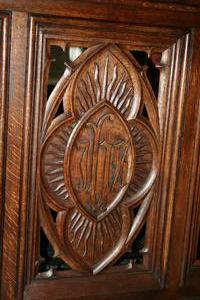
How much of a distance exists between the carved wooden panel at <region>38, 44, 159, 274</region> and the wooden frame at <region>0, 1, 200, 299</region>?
0.09ft

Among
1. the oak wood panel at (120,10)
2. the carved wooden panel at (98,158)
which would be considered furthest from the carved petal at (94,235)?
the oak wood panel at (120,10)

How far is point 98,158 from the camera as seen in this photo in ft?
3.19

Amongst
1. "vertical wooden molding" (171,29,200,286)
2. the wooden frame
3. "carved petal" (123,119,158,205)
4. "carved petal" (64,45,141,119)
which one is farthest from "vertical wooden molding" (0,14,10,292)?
"vertical wooden molding" (171,29,200,286)

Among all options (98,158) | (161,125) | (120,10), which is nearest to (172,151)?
(161,125)

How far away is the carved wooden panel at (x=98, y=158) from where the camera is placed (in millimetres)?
941

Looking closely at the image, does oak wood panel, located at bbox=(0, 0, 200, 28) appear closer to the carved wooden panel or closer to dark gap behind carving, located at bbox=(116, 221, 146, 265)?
the carved wooden panel

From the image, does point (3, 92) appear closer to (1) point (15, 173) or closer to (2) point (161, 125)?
(1) point (15, 173)

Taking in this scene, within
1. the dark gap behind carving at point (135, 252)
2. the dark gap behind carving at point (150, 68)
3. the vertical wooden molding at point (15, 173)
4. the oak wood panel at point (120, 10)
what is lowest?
the dark gap behind carving at point (135, 252)

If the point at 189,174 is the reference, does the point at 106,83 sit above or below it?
above

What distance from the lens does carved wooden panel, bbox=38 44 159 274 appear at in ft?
3.09

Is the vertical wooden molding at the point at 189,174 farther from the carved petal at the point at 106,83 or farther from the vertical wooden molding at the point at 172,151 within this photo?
the carved petal at the point at 106,83

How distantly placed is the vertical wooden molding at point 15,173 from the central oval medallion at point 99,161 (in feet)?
0.32

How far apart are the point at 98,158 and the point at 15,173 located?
6.5 inches

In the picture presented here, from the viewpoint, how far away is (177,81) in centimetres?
99
